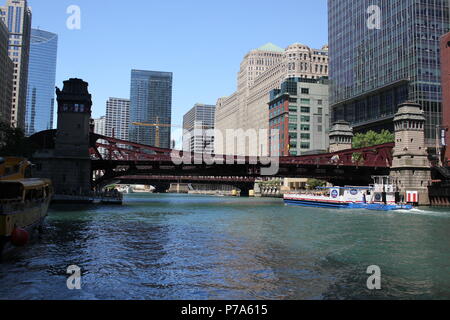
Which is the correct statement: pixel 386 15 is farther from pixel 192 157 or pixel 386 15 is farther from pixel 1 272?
pixel 1 272

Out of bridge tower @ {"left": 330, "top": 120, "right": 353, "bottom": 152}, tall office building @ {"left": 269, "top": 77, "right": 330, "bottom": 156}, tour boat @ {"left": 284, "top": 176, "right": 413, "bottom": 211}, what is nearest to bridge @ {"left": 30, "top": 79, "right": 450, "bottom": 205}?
tour boat @ {"left": 284, "top": 176, "right": 413, "bottom": 211}

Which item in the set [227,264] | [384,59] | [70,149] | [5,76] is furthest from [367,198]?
[5,76]

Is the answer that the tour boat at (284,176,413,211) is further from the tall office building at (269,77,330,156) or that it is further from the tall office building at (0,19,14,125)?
the tall office building at (0,19,14,125)

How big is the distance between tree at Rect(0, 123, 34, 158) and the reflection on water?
136ft

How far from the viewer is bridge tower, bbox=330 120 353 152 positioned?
401ft

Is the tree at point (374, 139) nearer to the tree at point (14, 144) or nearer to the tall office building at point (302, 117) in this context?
the tall office building at point (302, 117)

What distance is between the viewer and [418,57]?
361ft

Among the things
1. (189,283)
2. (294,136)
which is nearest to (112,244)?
(189,283)

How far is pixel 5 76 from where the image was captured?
577 feet

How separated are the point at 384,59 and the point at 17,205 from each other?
11976cm

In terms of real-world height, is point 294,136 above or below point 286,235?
above

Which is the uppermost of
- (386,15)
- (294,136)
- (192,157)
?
(386,15)

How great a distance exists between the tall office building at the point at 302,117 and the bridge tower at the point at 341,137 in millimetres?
47629

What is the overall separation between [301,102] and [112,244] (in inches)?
6214
